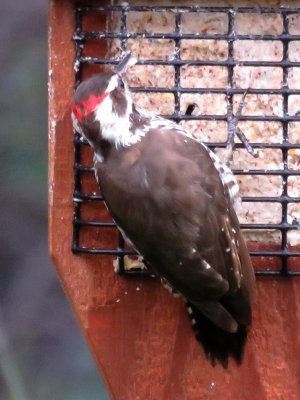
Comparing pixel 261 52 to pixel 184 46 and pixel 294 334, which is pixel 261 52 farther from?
pixel 294 334

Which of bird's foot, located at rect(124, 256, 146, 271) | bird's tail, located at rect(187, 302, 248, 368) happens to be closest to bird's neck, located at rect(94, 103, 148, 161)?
bird's foot, located at rect(124, 256, 146, 271)

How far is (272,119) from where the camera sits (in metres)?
4.32

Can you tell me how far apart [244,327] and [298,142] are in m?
0.54

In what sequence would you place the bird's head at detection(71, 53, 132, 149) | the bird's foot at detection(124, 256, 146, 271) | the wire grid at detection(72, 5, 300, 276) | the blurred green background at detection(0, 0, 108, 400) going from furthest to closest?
the blurred green background at detection(0, 0, 108, 400) < the bird's foot at detection(124, 256, 146, 271) < the wire grid at detection(72, 5, 300, 276) < the bird's head at detection(71, 53, 132, 149)

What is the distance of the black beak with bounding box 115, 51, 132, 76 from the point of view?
417 cm

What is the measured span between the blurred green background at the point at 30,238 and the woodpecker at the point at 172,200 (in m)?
1.70

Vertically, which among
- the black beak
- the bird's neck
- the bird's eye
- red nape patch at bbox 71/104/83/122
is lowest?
the bird's neck

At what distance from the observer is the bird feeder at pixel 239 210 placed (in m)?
4.36

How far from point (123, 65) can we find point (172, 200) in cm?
37

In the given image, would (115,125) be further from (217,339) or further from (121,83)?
(217,339)

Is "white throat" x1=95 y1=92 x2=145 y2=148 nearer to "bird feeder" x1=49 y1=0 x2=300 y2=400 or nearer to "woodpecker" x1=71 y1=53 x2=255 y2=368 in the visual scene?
"woodpecker" x1=71 y1=53 x2=255 y2=368

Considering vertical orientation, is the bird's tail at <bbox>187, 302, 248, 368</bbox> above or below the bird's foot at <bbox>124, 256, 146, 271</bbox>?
below

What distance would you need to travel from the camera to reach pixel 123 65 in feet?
13.8

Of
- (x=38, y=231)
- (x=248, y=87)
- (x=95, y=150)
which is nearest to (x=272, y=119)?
(x=248, y=87)
